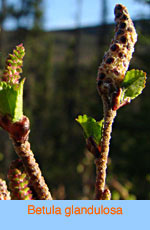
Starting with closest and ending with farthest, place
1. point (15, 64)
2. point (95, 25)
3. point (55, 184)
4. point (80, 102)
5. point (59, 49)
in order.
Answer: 1. point (15, 64)
2. point (55, 184)
3. point (80, 102)
4. point (95, 25)
5. point (59, 49)

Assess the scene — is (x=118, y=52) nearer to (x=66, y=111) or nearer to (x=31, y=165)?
(x=31, y=165)

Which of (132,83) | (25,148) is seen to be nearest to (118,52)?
(132,83)

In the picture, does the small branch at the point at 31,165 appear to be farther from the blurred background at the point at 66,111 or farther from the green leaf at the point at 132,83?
the blurred background at the point at 66,111

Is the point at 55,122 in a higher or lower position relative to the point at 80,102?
lower

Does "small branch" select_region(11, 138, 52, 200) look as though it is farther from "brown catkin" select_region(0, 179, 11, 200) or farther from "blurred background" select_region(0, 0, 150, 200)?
"blurred background" select_region(0, 0, 150, 200)

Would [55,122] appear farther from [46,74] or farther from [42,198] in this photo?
[42,198]

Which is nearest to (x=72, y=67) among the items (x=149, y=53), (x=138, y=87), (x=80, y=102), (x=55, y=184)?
(x=80, y=102)

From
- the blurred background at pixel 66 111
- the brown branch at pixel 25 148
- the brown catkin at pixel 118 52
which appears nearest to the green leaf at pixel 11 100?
the brown branch at pixel 25 148
